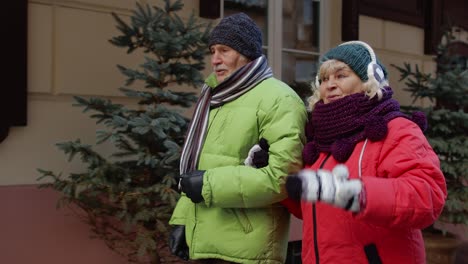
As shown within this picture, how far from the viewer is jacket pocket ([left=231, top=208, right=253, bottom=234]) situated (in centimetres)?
245

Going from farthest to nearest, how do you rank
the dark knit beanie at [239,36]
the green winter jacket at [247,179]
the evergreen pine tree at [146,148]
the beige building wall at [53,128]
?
the beige building wall at [53,128] → the evergreen pine tree at [146,148] → the dark knit beanie at [239,36] → the green winter jacket at [247,179]

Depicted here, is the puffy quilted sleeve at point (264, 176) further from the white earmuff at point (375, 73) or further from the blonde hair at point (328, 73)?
the white earmuff at point (375, 73)

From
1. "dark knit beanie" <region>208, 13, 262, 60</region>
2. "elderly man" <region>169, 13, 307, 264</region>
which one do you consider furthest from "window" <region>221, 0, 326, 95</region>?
"elderly man" <region>169, 13, 307, 264</region>

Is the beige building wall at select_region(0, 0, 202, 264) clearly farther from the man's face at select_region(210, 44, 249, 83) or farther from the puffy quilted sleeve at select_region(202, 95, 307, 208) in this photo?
the puffy quilted sleeve at select_region(202, 95, 307, 208)

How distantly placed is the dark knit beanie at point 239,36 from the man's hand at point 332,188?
3.08 feet

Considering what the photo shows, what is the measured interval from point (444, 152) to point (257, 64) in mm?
3633

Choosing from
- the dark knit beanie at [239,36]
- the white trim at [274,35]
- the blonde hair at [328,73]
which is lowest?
the blonde hair at [328,73]

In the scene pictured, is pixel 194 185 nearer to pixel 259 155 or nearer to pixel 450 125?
pixel 259 155

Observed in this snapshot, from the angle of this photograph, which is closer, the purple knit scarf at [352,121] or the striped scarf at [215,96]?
the purple knit scarf at [352,121]

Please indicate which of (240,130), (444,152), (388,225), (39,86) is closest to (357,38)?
(444,152)

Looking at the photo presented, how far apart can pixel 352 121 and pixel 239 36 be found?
2.44 feet

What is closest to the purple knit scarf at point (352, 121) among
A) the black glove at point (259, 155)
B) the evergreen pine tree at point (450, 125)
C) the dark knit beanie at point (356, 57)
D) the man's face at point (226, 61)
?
the dark knit beanie at point (356, 57)

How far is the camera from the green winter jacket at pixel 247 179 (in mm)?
2342

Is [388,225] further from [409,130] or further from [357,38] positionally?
[357,38]
